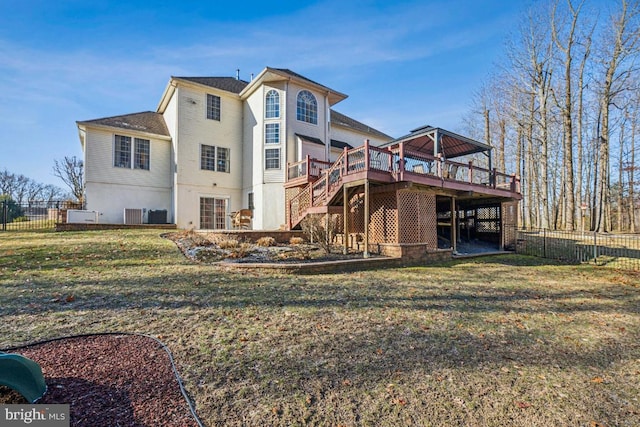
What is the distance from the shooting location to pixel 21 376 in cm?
213

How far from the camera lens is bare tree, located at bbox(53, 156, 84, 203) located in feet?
97.9

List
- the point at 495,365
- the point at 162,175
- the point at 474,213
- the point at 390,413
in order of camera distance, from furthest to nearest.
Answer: the point at 162,175 < the point at 474,213 < the point at 495,365 < the point at 390,413

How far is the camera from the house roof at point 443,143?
12.2m

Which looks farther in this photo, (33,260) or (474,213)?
(474,213)

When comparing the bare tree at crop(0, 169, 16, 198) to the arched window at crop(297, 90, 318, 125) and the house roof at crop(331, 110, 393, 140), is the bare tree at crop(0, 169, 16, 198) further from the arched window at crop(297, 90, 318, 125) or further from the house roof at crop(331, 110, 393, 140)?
the arched window at crop(297, 90, 318, 125)

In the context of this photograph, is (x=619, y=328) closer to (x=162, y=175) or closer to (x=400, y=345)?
(x=400, y=345)

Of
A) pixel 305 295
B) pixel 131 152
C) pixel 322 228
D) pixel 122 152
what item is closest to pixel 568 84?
pixel 322 228

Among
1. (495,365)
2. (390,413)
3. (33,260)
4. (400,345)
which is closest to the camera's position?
(390,413)

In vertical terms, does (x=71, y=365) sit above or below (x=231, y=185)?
below

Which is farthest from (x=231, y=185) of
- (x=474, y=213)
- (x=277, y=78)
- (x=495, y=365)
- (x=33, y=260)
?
(x=495, y=365)

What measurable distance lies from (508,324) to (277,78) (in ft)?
49.0

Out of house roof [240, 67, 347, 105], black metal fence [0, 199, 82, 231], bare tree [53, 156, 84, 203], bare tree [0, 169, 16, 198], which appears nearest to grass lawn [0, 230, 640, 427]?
black metal fence [0, 199, 82, 231]

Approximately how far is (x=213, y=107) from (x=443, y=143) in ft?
41.4

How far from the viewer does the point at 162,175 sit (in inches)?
642
